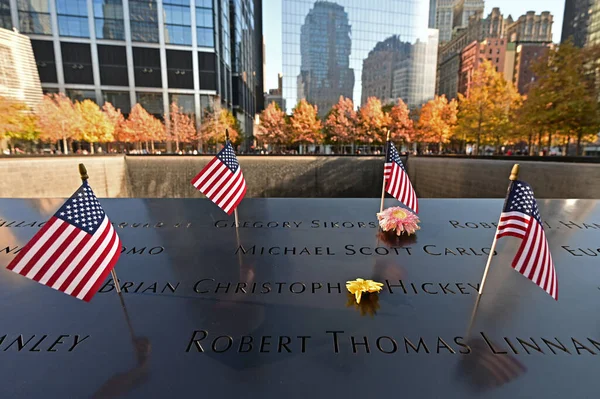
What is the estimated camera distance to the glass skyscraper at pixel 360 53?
6256 centimetres

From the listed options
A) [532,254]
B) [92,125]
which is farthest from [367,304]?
[92,125]

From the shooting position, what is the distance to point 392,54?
66375mm

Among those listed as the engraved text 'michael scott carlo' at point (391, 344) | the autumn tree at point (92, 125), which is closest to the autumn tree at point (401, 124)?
the autumn tree at point (92, 125)

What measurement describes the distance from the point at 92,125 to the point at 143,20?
58.9ft

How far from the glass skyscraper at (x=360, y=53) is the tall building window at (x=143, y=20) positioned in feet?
78.0

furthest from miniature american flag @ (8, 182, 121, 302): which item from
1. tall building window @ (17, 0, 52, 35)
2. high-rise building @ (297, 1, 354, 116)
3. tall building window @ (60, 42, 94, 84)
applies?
high-rise building @ (297, 1, 354, 116)

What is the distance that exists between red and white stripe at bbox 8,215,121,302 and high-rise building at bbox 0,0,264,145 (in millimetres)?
47048

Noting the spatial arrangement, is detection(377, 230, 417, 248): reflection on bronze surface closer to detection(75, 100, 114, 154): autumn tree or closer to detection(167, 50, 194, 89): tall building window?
detection(75, 100, 114, 154): autumn tree

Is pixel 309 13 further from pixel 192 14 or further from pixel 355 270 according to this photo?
pixel 355 270

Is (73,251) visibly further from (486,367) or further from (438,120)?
(438,120)

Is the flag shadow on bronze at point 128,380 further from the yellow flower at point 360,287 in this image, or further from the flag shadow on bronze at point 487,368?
the flag shadow on bronze at point 487,368

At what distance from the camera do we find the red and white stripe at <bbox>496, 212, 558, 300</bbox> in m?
2.70

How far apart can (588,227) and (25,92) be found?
4897cm

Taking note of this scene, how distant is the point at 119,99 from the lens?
46.0m
